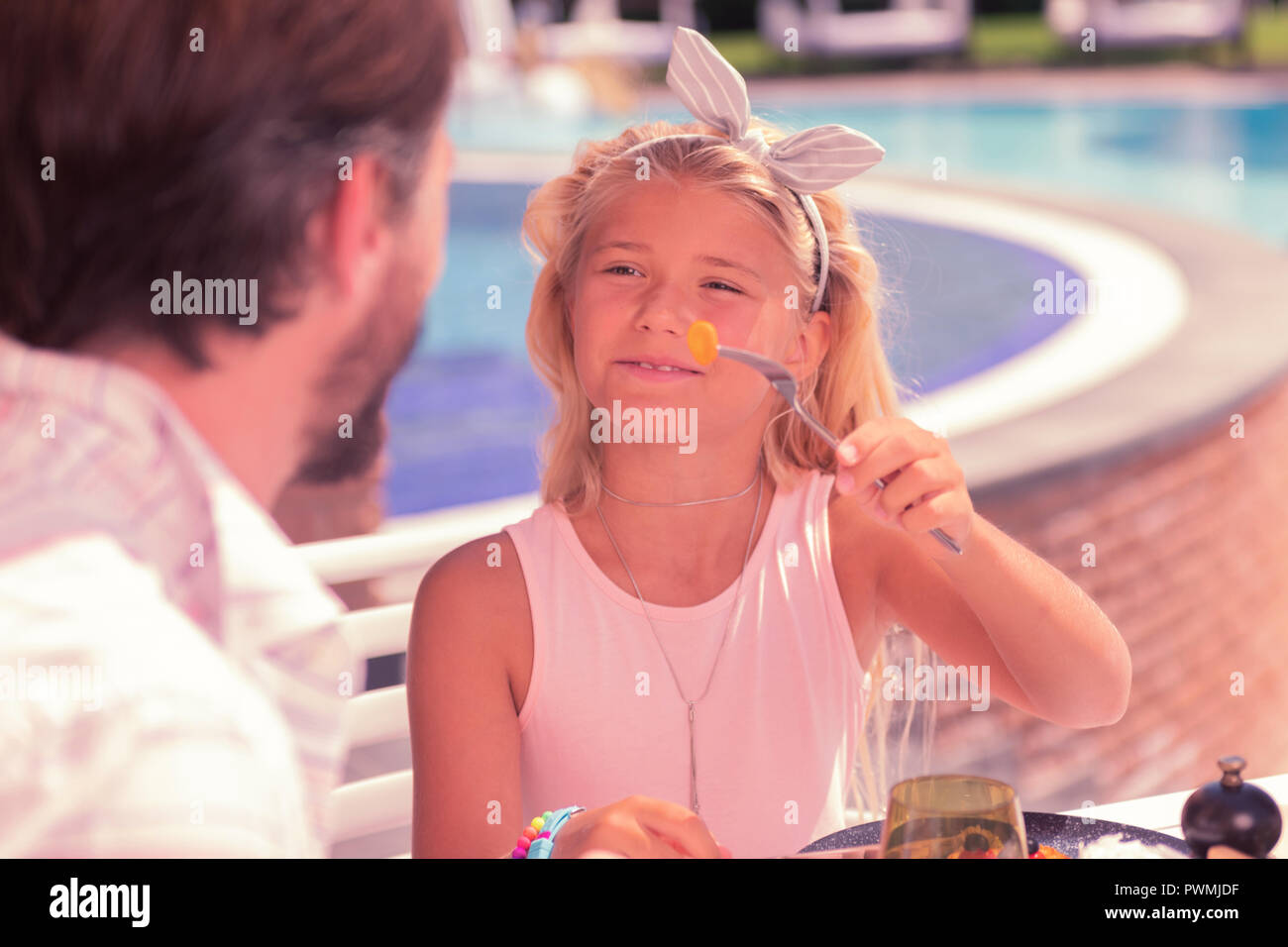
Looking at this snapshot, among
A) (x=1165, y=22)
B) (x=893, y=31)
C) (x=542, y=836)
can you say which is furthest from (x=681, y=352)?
(x=893, y=31)

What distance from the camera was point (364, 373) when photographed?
0.72 metres

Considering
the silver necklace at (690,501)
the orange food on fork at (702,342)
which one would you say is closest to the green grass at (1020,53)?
the silver necklace at (690,501)

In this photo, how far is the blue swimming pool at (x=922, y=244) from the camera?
5.31 metres

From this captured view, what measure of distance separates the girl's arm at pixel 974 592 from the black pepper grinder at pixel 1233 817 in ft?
0.88

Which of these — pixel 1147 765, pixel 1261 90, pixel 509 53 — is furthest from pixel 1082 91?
pixel 1147 765

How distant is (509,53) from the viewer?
33.7ft

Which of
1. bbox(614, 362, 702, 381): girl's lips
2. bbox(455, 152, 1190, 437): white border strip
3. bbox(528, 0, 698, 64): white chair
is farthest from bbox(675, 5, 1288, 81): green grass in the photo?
bbox(614, 362, 702, 381): girl's lips

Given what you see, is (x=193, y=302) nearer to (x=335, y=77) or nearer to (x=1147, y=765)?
(x=335, y=77)

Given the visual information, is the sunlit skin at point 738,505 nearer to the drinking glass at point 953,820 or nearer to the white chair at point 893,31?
the drinking glass at point 953,820

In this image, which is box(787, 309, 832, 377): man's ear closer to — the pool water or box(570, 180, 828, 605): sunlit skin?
box(570, 180, 828, 605): sunlit skin
